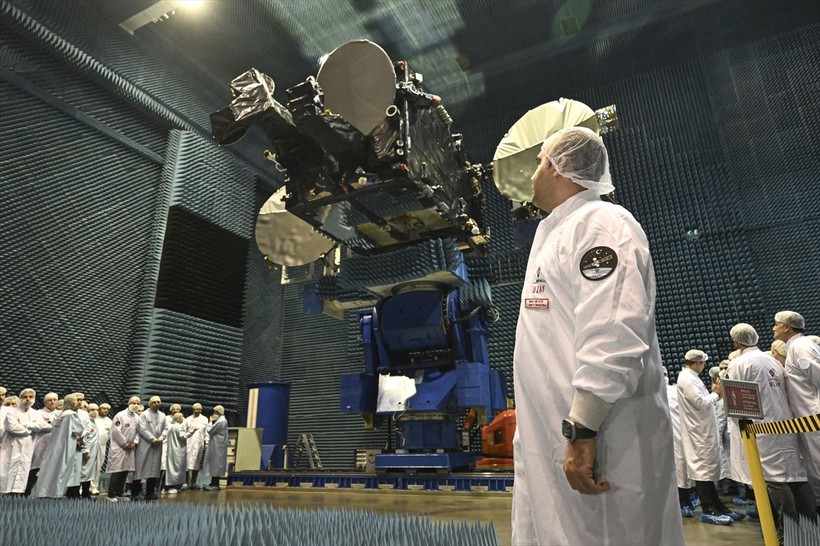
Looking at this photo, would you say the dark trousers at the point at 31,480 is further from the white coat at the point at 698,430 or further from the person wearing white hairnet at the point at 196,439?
the white coat at the point at 698,430

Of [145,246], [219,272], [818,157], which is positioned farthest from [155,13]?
[818,157]

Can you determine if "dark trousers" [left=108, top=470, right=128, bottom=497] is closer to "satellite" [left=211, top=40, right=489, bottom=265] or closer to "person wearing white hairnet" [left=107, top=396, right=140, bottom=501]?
"person wearing white hairnet" [left=107, top=396, right=140, bottom=501]

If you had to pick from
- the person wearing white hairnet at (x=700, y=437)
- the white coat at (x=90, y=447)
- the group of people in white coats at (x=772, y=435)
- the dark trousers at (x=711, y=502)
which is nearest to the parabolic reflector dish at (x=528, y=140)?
the group of people in white coats at (x=772, y=435)

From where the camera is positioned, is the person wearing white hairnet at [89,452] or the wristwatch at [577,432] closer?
the wristwatch at [577,432]

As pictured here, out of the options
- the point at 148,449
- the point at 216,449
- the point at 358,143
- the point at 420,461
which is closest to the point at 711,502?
the point at 420,461

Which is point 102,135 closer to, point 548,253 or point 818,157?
point 548,253

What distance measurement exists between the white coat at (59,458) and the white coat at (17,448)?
0.70 ft

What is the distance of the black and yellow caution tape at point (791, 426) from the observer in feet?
7.63

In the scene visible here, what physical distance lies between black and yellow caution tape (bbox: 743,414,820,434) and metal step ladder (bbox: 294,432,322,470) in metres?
8.77

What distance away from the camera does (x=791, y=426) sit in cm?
255

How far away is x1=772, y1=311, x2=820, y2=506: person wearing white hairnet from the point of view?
139 inches

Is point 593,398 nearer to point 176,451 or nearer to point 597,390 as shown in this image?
point 597,390

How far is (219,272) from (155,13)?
4630 millimetres

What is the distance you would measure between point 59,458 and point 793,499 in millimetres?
7195
